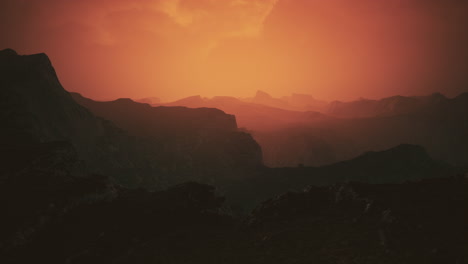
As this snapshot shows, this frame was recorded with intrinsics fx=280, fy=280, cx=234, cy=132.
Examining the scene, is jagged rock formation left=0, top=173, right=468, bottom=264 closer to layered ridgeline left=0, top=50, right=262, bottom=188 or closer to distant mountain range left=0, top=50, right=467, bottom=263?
distant mountain range left=0, top=50, right=467, bottom=263

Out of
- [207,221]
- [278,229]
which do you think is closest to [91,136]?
[207,221]

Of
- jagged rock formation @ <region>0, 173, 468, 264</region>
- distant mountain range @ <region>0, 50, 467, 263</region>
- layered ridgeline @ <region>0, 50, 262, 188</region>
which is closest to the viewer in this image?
jagged rock formation @ <region>0, 173, 468, 264</region>

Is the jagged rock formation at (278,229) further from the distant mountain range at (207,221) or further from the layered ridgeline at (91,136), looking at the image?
Answer: the layered ridgeline at (91,136)

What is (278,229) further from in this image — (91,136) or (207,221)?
(91,136)

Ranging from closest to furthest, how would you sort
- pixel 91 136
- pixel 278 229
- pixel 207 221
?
pixel 278 229, pixel 207 221, pixel 91 136

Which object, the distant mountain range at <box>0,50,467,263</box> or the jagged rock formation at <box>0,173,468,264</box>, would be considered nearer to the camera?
the jagged rock formation at <box>0,173,468,264</box>

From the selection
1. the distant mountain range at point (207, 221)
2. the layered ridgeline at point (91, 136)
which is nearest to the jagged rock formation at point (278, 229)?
the distant mountain range at point (207, 221)

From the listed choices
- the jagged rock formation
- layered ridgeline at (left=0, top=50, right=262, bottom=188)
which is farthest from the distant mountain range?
layered ridgeline at (left=0, top=50, right=262, bottom=188)

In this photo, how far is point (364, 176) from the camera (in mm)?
157125

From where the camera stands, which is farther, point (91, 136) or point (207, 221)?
point (91, 136)

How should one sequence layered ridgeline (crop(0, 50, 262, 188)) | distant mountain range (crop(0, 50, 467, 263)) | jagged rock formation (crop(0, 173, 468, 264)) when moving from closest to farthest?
jagged rock formation (crop(0, 173, 468, 264)) < distant mountain range (crop(0, 50, 467, 263)) < layered ridgeline (crop(0, 50, 262, 188))

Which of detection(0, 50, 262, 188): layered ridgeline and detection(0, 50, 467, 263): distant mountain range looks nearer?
detection(0, 50, 467, 263): distant mountain range

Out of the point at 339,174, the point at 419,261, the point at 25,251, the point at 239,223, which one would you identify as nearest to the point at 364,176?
the point at 339,174

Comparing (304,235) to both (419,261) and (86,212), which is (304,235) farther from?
(86,212)
